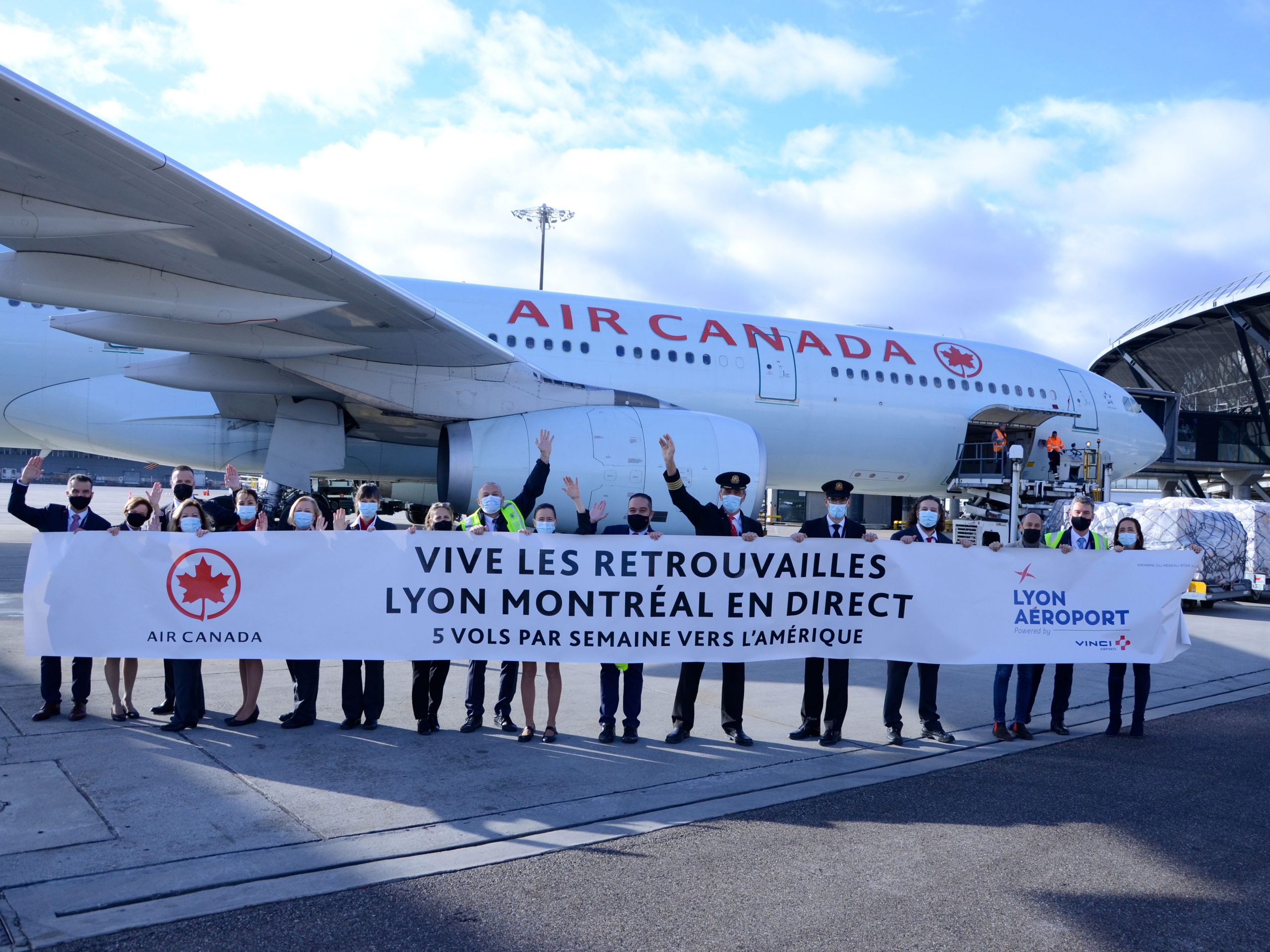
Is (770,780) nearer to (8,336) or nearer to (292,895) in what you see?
(292,895)

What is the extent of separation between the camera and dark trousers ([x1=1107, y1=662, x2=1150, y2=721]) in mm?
6730

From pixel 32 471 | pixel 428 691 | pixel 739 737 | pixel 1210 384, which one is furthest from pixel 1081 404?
pixel 1210 384

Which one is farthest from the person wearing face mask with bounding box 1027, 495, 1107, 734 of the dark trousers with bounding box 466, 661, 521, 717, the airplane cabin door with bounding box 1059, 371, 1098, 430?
the airplane cabin door with bounding box 1059, 371, 1098, 430

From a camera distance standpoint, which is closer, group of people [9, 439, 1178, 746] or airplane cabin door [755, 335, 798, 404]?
group of people [9, 439, 1178, 746]

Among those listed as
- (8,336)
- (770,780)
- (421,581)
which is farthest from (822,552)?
(8,336)

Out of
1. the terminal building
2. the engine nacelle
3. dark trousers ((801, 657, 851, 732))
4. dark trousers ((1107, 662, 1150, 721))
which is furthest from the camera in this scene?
the terminal building

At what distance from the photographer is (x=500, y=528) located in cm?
681

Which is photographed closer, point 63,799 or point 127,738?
point 63,799

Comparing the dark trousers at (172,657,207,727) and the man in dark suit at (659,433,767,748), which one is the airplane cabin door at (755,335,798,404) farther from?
the dark trousers at (172,657,207,727)

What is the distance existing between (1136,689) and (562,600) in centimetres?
453

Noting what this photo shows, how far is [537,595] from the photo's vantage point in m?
6.15

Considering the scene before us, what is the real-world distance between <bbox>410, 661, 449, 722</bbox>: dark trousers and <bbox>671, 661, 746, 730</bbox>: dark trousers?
1671mm

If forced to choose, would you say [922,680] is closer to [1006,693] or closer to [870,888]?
[1006,693]

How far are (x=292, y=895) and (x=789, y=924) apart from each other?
6.71ft
